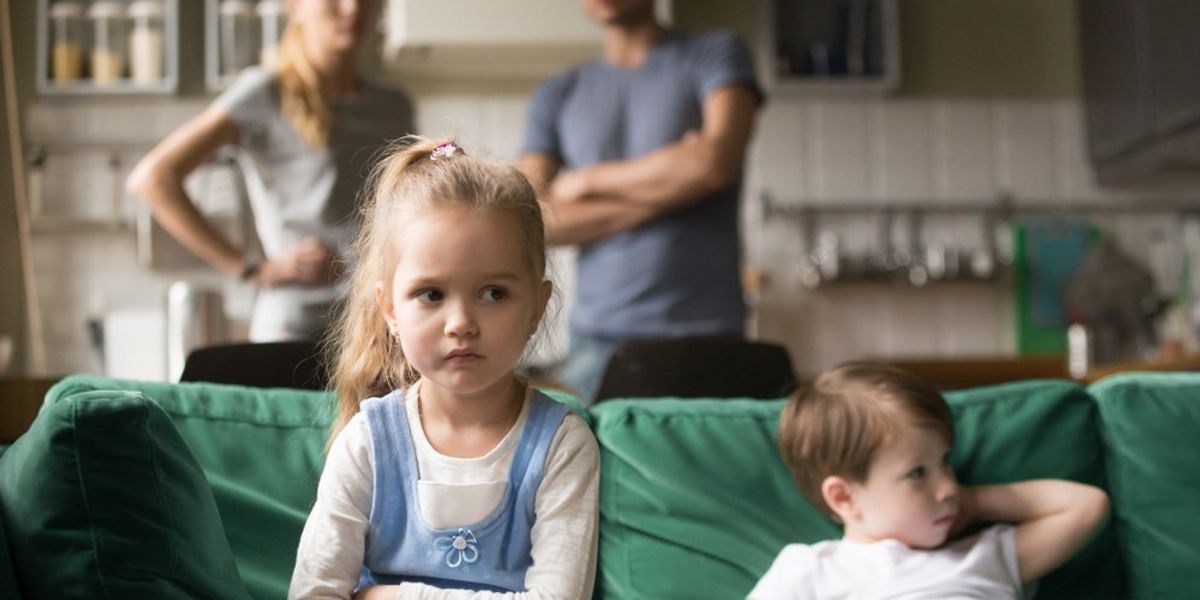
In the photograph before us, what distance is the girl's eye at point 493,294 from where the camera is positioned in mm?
1205

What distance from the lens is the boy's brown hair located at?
1625 millimetres

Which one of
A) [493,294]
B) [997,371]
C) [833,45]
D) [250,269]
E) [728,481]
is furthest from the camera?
[833,45]

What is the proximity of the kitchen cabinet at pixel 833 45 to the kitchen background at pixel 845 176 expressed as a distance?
19mm

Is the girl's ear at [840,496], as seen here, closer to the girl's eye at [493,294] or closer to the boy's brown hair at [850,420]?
the boy's brown hair at [850,420]

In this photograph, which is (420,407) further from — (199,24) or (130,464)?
(199,24)

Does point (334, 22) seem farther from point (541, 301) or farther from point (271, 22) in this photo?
point (271, 22)

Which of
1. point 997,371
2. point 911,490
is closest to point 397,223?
point 911,490

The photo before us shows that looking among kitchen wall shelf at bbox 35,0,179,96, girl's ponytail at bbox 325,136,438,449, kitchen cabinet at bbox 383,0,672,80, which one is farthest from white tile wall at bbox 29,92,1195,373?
girl's ponytail at bbox 325,136,438,449

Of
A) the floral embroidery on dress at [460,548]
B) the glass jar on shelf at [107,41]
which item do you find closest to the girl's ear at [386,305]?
the floral embroidery on dress at [460,548]

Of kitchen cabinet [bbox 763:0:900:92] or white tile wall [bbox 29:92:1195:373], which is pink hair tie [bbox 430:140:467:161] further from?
kitchen cabinet [bbox 763:0:900:92]

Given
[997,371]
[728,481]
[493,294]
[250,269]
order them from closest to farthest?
1. [493,294]
2. [728,481]
3. [250,269]
4. [997,371]

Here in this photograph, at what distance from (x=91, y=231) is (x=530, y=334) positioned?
352 cm

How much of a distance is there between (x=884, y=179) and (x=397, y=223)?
3676mm

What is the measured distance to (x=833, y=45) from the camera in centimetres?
463
